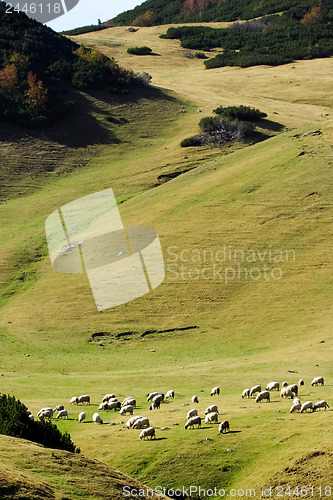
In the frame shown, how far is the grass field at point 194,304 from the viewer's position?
2089 cm

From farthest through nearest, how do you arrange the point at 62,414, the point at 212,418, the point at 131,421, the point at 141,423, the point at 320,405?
the point at 62,414 → the point at 320,405 → the point at 131,421 → the point at 212,418 → the point at 141,423

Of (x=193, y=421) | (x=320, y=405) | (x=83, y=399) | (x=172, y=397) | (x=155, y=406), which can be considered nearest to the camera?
(x=193, y=421)

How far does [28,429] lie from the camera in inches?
761

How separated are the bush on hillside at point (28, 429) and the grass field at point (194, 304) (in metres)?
1.62

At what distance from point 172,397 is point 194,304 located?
14.9m

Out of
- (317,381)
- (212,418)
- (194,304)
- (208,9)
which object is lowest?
(194,304)

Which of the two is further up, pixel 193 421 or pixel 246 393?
pixel 193 421

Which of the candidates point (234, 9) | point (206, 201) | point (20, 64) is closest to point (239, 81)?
point (20, 64)

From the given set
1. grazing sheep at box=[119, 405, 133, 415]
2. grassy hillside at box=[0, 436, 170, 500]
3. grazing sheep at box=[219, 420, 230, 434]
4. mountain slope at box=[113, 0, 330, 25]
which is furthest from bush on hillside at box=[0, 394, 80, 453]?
mountain slope at box=[113, 0, 330, 25]

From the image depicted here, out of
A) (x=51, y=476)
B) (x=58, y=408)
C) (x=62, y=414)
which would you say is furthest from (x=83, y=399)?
(x=51, y=476)

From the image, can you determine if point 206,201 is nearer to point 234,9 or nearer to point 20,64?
point 20,64

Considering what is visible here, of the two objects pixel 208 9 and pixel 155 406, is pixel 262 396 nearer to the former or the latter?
pixel 155 406

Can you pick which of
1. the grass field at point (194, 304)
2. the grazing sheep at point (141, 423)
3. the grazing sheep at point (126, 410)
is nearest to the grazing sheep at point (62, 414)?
the grass field at point (194, 304)

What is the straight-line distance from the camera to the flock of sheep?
22.4 m
